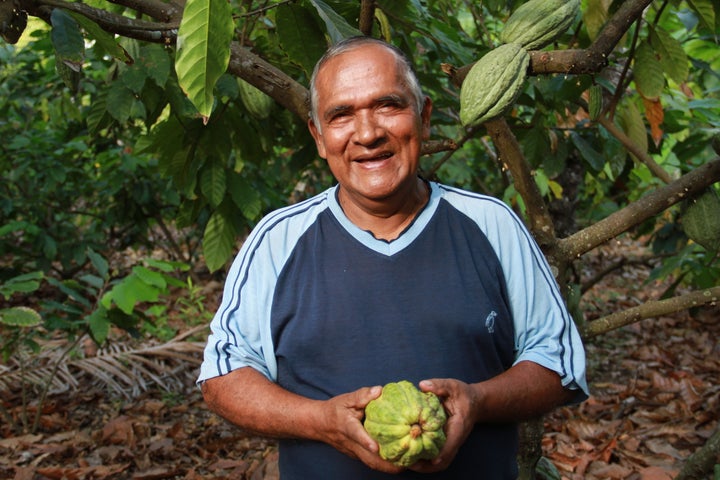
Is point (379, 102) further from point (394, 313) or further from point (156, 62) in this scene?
point (156, 62)

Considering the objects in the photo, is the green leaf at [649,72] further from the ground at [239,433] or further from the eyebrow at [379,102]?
the ground at [239,433]

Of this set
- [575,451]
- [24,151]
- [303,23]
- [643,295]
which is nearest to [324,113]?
[303,23]

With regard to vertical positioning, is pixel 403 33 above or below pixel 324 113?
above

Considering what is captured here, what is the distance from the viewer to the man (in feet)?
4.02

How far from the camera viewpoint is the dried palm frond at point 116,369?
3021 mm

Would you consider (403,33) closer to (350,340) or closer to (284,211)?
(284,211)

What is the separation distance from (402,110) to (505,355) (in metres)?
0.48

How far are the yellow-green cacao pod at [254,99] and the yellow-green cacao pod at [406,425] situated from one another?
45.7 inches

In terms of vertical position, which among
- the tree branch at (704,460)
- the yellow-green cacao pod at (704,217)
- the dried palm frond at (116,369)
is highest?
the yellow-green cacao pod at (704,217)

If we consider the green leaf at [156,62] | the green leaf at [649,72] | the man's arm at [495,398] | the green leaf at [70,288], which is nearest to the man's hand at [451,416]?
the man's arm at [495,398]

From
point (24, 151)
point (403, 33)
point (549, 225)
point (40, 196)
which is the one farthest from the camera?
point (40, 196)

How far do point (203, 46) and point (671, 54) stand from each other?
50.4 inches

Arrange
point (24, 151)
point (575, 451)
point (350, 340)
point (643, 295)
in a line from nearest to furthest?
point (350, 340), point (575, 451), point (24, 151), point (643, 295)

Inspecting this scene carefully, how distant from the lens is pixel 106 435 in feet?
9.18
